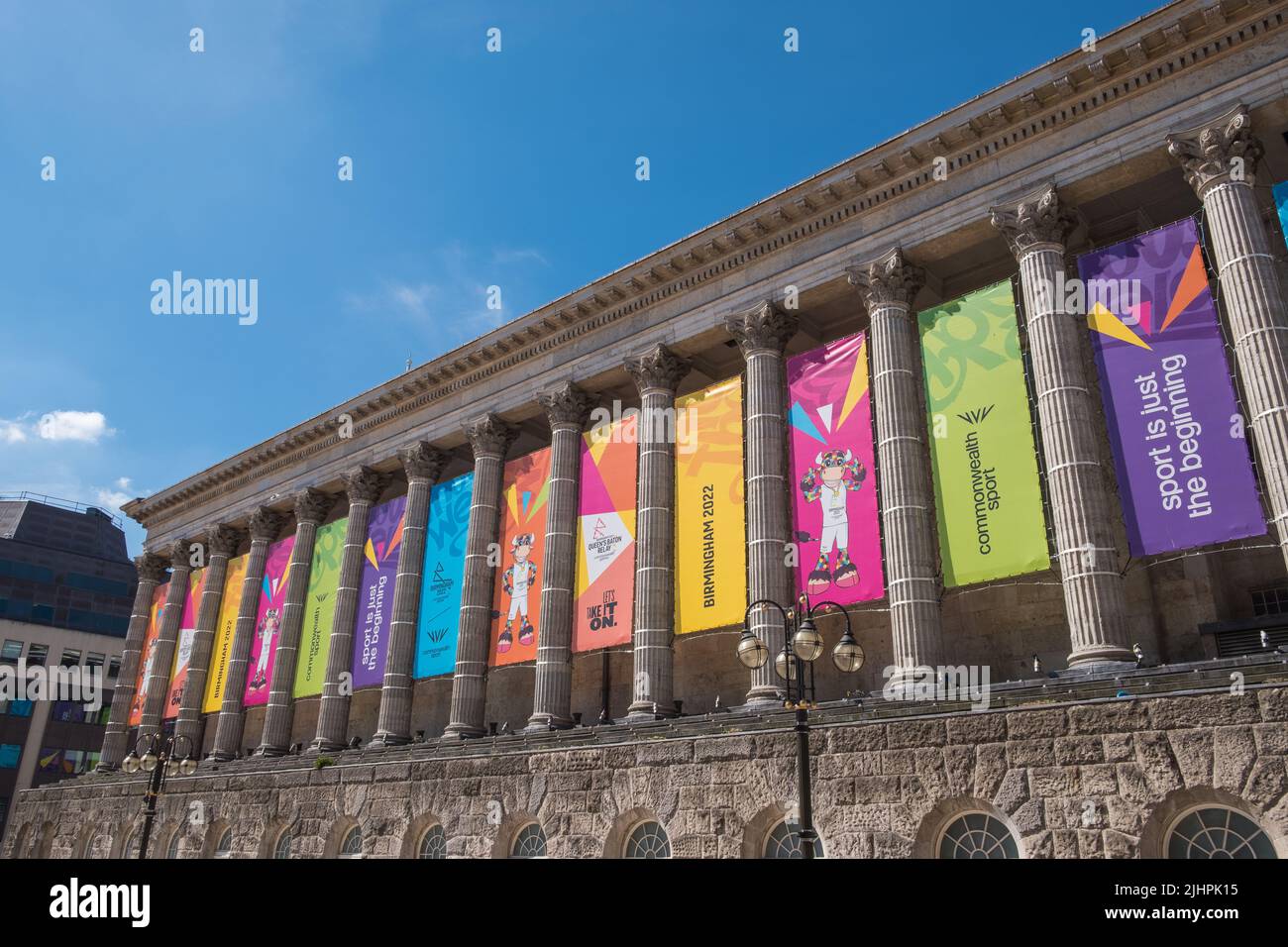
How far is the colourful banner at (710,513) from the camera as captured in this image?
87.4ft

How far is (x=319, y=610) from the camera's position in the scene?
39.3 metres

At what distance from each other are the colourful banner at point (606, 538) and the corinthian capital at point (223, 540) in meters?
23.0

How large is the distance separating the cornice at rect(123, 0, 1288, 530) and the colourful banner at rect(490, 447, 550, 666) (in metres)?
4.72

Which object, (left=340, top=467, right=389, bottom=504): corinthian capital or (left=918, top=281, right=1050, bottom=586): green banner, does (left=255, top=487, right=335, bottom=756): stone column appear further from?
(left=918, top=281, right=1050, bottom=586): green banner

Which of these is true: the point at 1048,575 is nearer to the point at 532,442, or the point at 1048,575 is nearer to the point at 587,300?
the point at 587,300

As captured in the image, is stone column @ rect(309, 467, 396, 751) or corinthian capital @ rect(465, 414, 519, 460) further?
stone column @ rect(309, 467, 396, 751)

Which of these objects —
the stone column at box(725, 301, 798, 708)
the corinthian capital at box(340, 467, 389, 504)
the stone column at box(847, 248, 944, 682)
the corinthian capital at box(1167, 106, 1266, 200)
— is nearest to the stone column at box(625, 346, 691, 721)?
the stone column at box(725, 301, 798, 708)

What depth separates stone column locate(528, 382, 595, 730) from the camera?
96.0 ft

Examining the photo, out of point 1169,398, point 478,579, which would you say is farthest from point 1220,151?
point 478,579

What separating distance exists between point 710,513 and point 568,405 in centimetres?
777

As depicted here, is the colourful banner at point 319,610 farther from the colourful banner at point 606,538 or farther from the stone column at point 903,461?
the stone column at point 903,461

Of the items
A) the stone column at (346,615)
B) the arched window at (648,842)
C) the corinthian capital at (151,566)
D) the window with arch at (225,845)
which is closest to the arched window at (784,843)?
the arched window at (648,842)

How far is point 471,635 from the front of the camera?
3256 cm

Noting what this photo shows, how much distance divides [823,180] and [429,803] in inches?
809
